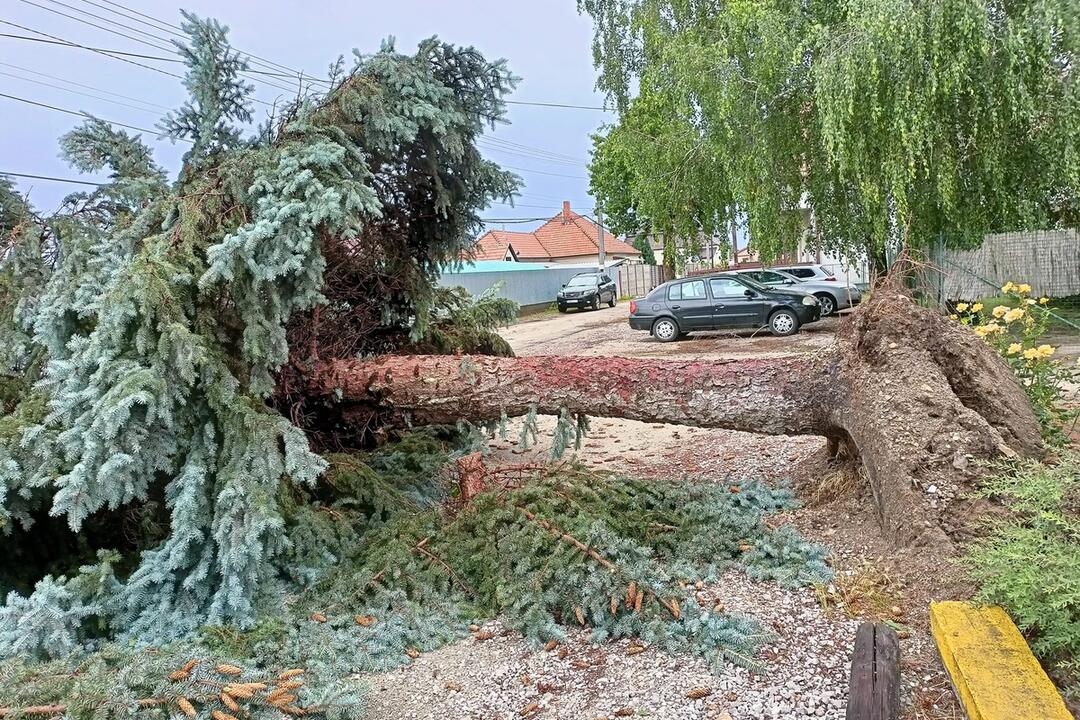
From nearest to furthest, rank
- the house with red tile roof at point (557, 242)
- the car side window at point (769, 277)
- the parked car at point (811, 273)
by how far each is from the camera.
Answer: the car side window at point (769, 277)
the parked car at point (811, 273)
the house with red tile roof at point (557, 242)

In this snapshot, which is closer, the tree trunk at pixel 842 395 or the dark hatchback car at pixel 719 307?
the tree trunk at pixel 842 395

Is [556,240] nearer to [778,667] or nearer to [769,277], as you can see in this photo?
[769,277]

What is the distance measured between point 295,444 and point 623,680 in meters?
1.81

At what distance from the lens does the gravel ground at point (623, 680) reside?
2357 mm

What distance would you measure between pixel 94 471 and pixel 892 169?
8.54 metres

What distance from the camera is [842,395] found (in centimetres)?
366

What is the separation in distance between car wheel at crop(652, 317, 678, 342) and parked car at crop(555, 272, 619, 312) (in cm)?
1129

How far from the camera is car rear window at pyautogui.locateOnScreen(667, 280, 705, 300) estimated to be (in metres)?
14.3

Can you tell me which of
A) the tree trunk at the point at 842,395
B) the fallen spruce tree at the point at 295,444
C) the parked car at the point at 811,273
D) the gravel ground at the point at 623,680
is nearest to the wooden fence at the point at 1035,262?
the parked car at the point at 811,273

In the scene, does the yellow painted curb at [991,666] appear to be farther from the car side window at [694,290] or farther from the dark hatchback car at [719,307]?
the car side window at [694,290]

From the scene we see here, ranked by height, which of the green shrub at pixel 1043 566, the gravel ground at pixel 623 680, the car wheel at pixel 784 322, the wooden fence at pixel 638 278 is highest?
the wooden fence at pixel 638 278

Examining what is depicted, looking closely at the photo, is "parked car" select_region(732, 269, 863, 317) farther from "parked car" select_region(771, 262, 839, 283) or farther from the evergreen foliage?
the evergreen foliage

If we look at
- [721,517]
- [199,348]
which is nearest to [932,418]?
[721,517]

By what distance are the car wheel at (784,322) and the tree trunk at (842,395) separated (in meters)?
9.76
